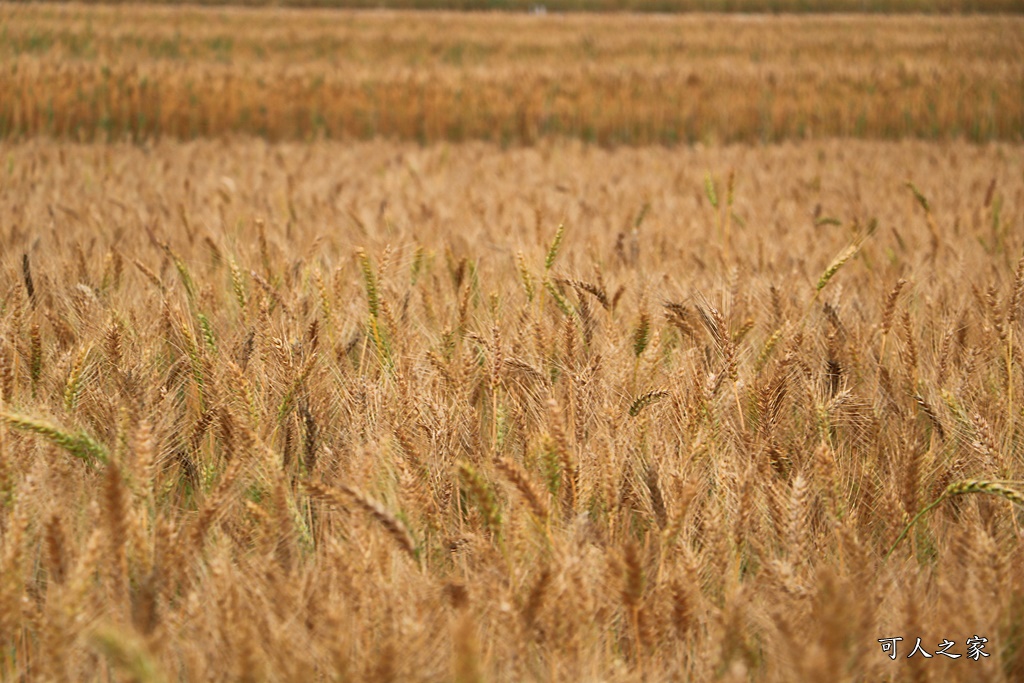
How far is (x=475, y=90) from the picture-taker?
23.4ft

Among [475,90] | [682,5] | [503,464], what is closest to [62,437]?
[503,464]

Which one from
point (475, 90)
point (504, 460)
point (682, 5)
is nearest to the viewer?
point (504, 460)

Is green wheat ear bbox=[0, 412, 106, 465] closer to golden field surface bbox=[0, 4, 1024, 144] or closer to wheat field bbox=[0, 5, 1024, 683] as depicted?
wheat field bbox=[0, 5, 1024, 683]

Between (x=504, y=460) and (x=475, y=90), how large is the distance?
669 centimetres

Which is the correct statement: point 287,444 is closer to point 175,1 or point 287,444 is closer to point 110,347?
point 110,347

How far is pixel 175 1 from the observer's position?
63.0 feet

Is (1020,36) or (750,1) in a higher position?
(750,1)

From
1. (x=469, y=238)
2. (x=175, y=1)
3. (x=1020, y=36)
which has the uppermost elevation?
(x=175, y=1)

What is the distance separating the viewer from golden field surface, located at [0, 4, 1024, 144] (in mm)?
6438

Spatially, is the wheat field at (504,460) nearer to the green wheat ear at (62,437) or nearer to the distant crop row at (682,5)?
the green wheat ear at (62,437)

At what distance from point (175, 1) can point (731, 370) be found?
2156 cm

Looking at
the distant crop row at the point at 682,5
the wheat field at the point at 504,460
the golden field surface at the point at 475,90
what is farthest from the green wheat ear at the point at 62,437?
the distant crop row at the point at 682,5

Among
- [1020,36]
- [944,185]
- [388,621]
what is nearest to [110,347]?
[388,621]

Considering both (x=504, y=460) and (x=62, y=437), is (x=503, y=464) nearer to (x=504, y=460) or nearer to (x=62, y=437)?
(x=504, y=460)
